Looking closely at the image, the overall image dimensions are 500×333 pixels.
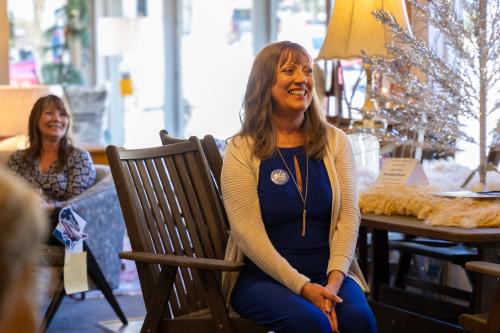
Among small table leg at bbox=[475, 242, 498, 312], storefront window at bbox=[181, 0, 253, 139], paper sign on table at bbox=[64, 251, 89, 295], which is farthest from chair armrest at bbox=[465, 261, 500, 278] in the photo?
storefront window at bbox=[181, 0, 253, 139]

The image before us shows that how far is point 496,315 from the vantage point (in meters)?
2.22

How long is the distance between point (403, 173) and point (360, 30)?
59 cm

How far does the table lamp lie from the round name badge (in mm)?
850

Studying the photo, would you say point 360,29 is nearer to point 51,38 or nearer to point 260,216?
point 260,216

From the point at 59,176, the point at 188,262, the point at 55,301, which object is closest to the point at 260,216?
the point at 188,262

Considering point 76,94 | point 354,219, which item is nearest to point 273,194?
point 354,219

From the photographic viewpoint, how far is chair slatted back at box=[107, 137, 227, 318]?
8.48 feet

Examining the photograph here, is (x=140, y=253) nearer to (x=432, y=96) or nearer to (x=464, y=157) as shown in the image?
(x=432, y=96)

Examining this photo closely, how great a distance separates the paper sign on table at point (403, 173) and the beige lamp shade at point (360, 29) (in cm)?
42

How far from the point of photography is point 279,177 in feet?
8.38

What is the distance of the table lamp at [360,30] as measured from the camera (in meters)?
3.29

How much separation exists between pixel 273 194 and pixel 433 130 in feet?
2.72

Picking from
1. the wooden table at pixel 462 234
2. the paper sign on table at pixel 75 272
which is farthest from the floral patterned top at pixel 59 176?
the wooden table at pixel 462 234

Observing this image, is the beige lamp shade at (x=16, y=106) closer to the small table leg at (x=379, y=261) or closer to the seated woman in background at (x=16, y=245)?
the small table leg at (x=379, y=261)
